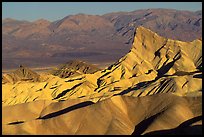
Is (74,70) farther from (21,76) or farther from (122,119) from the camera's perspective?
(122,119)

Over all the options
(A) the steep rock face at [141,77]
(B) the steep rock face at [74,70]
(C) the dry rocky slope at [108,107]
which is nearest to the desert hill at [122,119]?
(C) the dry rocky slope at [108,107]

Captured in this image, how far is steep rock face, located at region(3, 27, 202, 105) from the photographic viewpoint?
8238 cm

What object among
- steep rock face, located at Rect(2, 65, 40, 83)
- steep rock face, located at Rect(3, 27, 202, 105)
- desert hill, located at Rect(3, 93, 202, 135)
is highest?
desert hill, located at Rect(3, 93, 202, 135)

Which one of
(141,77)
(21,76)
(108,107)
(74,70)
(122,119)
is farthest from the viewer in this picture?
(74,70)

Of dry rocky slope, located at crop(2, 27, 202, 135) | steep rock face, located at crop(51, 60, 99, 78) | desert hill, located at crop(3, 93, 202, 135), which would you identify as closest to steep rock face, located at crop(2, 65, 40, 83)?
steep rock face, located at crop(51, 60, 99, 78)

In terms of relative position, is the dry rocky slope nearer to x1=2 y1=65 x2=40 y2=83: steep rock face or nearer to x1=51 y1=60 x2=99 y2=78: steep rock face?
x1=2 y1=65 x2=40 y2=83: steep rock face

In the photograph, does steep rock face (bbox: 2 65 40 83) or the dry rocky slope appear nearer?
the dry rocky slope

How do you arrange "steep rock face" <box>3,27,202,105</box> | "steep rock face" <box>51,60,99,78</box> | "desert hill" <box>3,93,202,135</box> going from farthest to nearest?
"steep rock face" <box>51,60,99,78</box> < "steep rock face" <box>3,27,202,105</box> < "desert hill" <box>3,93,202,135</box>

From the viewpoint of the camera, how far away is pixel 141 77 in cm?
10244

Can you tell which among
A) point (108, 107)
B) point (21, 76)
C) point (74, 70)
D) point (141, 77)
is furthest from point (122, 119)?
point (21, 76)

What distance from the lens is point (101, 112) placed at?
5997 centimetres

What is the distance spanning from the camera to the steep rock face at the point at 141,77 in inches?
3243

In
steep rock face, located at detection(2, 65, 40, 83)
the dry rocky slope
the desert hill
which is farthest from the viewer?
steep rock face, located at detection(2, 65, 40, 83)

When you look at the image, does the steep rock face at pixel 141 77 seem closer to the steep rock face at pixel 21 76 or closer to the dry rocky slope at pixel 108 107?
the dry rocky slope at pixel 108 107
